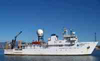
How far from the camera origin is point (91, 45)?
202ft

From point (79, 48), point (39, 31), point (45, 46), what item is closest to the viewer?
point (79, 48)

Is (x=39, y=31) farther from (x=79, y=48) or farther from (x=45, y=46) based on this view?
(x=79, y=48)

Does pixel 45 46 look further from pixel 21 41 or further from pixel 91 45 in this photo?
pixel 91 45

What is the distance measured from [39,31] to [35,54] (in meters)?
10.0

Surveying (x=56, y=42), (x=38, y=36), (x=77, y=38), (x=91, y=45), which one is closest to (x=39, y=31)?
(x=38, y=36)

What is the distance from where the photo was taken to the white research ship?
61.2 meters

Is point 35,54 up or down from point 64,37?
down

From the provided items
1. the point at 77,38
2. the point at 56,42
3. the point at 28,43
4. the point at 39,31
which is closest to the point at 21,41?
the point at 28,43

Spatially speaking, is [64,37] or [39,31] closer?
[64,37]

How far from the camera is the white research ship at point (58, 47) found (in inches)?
2411

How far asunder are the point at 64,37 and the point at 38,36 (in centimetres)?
1281

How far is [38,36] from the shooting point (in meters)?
71.7

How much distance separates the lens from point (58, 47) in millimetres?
62875

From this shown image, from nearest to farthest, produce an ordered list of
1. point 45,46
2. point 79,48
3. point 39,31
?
1. point 79,48
2. point 45,46
3. point 39,31
